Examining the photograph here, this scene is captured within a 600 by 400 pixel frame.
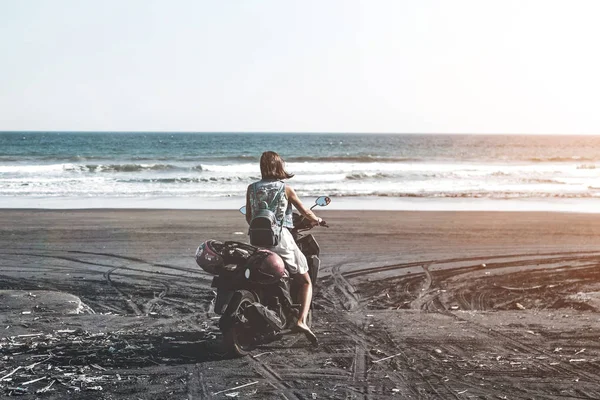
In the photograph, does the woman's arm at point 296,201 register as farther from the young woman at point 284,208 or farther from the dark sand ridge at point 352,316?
the dark sand ridge at point 352,316

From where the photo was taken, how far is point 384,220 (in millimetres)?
15312

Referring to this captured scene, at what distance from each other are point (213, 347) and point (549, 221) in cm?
1127

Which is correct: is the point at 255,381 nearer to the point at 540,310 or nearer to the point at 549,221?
the point at 540,310

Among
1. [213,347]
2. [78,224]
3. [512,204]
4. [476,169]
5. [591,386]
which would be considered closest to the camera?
[591,386]

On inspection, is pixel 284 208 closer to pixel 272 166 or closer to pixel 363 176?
pixel 272 166

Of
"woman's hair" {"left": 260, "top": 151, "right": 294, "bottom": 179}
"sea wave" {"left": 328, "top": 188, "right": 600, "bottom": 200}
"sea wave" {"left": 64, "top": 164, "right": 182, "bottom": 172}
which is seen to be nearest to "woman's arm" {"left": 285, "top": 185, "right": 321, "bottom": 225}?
"woman's hair" {"left": 260, "top": 151, "right": 294, "bottom": 179}

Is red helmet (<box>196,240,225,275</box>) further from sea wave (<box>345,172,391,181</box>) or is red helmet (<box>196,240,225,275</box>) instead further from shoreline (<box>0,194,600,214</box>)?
sea wave (<box>345,172,391,181</box>)

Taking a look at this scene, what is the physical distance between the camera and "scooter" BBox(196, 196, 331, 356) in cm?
557

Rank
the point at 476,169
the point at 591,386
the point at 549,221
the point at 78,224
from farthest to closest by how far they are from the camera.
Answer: the point at 476,169, the point at 549,221, the point at 78,224, the point at 591,386

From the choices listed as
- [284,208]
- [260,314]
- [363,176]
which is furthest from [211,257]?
[363,176]

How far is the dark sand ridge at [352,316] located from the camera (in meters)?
5.09

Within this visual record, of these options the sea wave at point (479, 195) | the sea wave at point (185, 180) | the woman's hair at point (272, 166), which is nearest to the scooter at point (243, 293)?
the woman's hair at point (272, 166)

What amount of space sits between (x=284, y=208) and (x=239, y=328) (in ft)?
3.33

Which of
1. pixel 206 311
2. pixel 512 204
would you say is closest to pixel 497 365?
pixel 206 311
